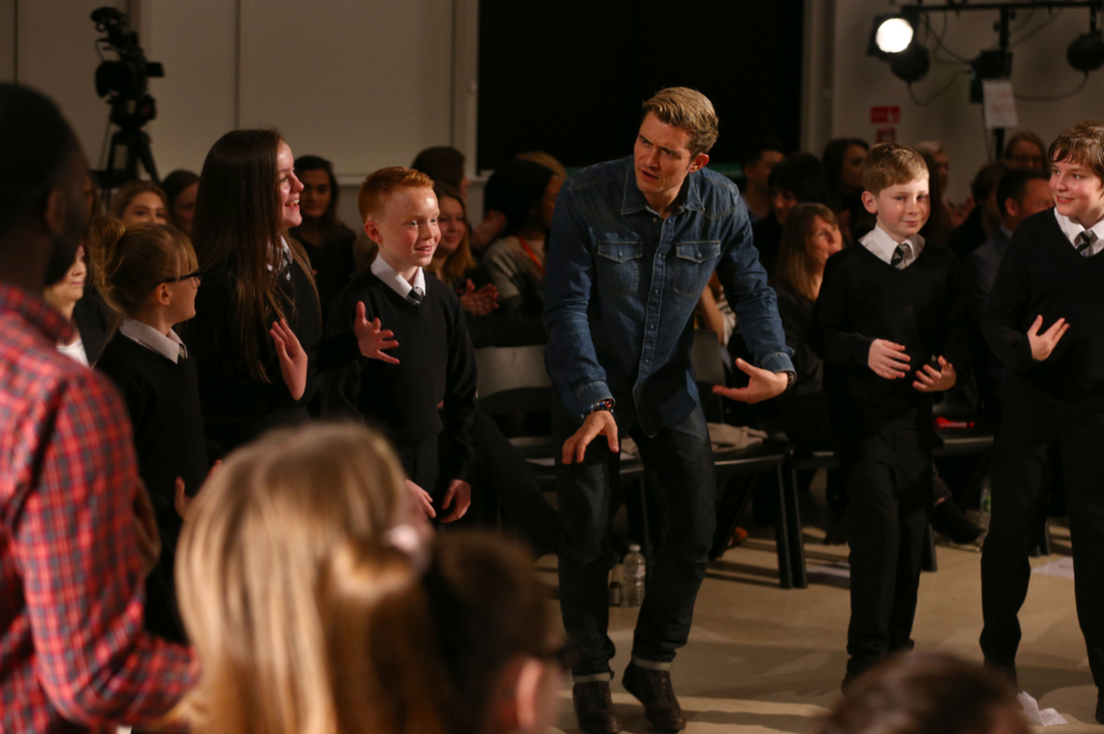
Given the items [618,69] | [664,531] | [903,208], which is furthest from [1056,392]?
[618,69]

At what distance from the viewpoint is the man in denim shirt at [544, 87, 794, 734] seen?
2.83 meters

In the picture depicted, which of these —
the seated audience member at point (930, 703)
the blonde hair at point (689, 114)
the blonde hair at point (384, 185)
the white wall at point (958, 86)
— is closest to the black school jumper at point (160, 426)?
the blonde hair at point (384, 185)

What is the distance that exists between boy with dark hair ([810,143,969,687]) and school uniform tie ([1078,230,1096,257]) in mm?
343

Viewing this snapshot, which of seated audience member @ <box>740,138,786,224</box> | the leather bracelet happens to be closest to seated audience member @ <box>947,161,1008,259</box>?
seated audience member @ <box>740,138,786,224</box>

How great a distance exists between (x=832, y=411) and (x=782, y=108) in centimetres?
557

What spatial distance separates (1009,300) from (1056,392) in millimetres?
281

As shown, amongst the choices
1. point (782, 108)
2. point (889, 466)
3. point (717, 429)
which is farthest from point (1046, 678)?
point (782, 108)

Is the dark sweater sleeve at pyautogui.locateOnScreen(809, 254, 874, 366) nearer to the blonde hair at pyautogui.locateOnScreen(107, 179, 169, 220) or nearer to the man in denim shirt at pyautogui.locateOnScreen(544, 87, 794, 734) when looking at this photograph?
the man in denim shirt at pyautogui.locateOnScreen(544, 87, 794, 734)

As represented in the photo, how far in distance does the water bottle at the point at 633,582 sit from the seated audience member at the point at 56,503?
9.30ft

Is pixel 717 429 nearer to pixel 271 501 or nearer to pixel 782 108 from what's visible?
pixel 271 501

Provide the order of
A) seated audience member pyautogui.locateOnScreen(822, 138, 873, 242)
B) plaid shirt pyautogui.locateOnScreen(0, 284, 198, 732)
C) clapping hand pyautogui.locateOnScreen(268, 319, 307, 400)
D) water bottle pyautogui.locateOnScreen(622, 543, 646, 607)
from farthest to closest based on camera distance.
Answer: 1. seated audience member pyautogui.locateOnScreen(822, 138, 873, 242)
2. water bottle pyautogui.locateOnScreen(622, 543, 646, 607)
3. clapping hand pyautogui.locateOnScreen(268, 319, 307, 400)
4. plaid shirt pyautogui.locateOnScreen(0, 284, 198, 732)

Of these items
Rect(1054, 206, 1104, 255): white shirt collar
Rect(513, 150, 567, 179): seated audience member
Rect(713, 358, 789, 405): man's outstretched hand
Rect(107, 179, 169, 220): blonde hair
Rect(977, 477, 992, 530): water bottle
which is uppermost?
Rect(513, 150, 567, 179): seated audience member

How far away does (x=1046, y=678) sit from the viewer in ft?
10.8

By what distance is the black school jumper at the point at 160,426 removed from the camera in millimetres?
2344
